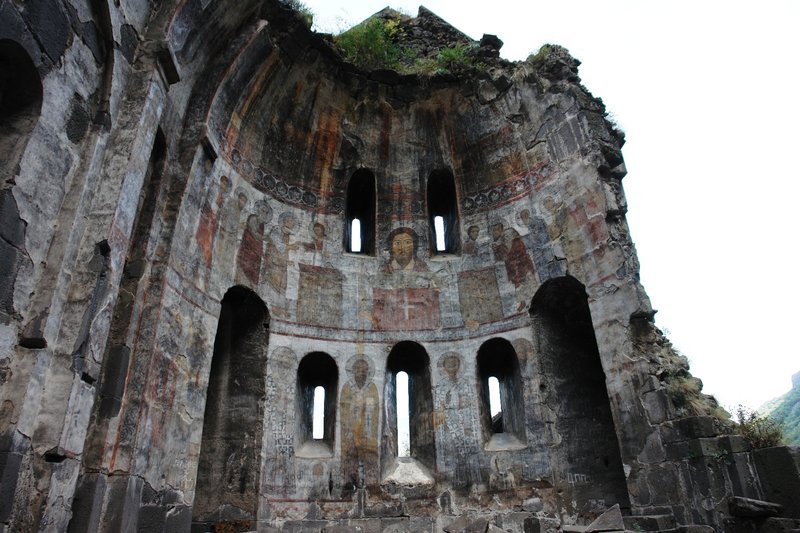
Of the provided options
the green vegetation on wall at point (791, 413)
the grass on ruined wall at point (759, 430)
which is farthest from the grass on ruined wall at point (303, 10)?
the green vegetation on wall at point (791, 413)

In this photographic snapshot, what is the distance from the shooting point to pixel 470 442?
1108 centimetres

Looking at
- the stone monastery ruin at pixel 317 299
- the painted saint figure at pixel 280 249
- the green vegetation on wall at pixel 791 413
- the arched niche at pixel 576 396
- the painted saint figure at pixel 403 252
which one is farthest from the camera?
the green vegetation on wall at pixel 791 413

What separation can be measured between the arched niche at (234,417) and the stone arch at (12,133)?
5.50 metres

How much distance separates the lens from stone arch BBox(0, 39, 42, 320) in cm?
496

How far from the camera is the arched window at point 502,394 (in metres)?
11.2

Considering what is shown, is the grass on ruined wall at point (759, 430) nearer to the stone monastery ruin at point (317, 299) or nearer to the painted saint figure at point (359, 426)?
the stone monastery ruin at point (317, 299)

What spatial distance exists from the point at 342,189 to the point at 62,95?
25.9 ft

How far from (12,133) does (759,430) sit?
10.1m

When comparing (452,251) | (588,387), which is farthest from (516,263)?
(588,387)

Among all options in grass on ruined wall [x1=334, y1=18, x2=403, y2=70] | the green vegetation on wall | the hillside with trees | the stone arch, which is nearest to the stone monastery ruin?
the stone arch

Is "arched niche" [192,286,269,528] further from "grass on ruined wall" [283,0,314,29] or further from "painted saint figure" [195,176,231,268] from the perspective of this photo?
"grass on ruined wall" [283,0,314,29]

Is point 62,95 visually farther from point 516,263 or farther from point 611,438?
point 611,438

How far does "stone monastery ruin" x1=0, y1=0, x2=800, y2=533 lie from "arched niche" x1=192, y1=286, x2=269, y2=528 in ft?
0.13

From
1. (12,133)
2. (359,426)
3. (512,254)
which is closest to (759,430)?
(512,254)
